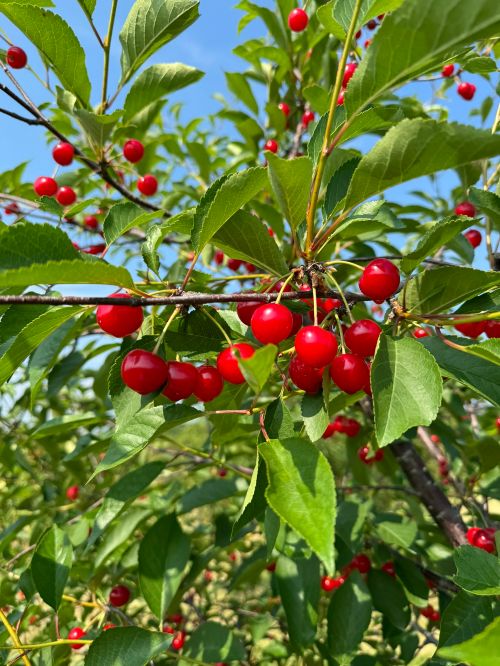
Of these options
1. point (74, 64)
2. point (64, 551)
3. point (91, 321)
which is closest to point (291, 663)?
point (64, 551)

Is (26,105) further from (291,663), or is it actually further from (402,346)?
(291,663)

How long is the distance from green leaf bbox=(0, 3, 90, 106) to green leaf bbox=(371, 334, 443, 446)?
5.72 feet

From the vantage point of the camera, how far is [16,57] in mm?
2660

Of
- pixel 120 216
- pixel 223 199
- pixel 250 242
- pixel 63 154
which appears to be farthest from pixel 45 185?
pixel 223 199

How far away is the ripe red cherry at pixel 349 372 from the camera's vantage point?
3.92ft

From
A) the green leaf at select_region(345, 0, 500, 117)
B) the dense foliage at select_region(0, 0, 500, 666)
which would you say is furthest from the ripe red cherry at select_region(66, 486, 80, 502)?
the green leaf at select_region(345, 0, 500, 117)

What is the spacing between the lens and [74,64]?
2047 mm

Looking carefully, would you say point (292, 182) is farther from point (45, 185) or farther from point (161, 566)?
point (45, 185)

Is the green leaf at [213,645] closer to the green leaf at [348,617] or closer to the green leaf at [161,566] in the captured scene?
the green leaf at [161,566]

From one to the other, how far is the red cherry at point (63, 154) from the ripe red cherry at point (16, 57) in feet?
1.45

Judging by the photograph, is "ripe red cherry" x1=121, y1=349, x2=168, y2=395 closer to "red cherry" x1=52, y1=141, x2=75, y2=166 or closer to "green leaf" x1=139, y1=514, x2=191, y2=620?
"green leaf" x1=139, y1=514, x2=191, y2=620

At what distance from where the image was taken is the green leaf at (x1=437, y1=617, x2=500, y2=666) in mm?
686

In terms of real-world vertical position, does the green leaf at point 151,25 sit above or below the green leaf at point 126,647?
above

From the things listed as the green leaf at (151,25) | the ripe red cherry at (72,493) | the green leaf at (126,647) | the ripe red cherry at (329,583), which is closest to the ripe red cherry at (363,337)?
the green leaf at (126,647)
